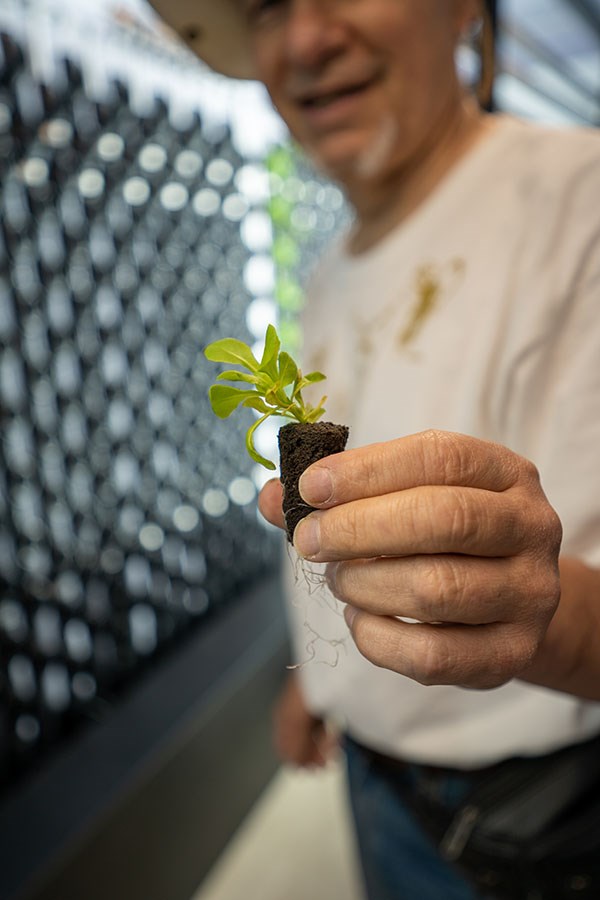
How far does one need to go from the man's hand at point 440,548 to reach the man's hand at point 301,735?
2.85 ft

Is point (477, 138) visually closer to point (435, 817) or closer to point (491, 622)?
point (491, 622)

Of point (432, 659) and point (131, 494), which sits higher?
point (432, 659)

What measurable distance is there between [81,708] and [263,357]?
1.53 metres

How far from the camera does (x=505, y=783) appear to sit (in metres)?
0.77

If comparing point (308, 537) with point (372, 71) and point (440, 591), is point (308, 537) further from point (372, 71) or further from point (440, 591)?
point (372, 71)

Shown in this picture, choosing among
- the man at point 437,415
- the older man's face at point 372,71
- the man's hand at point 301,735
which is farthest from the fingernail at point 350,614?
the man's hand at point 301,735

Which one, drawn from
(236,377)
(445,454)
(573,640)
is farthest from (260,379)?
(573,640)

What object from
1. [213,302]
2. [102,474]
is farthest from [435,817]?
[213,302]

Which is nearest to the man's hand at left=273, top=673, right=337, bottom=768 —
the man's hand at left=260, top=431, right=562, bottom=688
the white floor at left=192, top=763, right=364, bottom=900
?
the white floor at left=192, top=763, right=364, bottom=900

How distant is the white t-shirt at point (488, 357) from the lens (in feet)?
2.14

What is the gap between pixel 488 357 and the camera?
0.69 metres

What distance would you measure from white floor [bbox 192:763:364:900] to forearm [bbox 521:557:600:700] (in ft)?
4.66

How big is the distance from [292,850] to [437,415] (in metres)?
1.66

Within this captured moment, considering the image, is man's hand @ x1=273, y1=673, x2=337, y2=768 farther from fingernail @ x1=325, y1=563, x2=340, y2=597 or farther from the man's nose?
the man's nose
